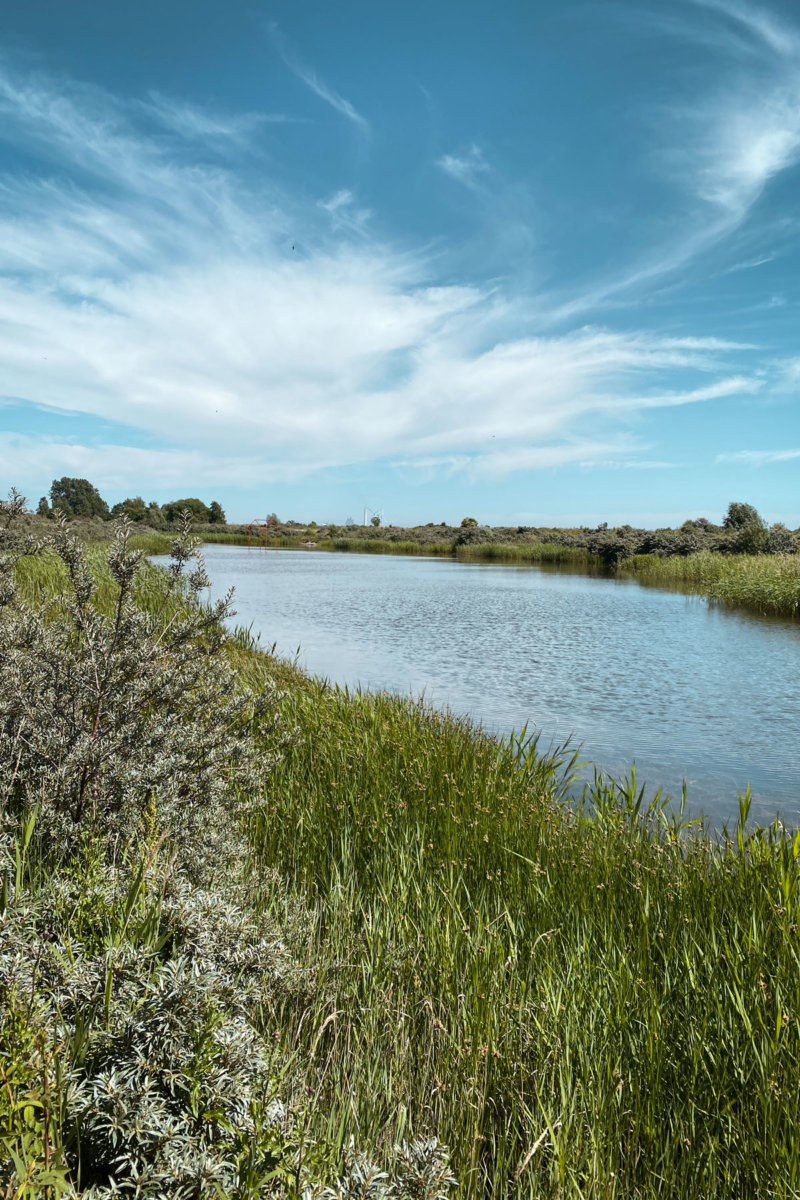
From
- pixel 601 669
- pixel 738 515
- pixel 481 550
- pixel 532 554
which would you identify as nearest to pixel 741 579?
pixel 601 669

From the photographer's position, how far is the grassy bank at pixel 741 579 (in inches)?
878

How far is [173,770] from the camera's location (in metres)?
3.31

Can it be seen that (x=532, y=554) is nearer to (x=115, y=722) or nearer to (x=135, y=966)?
(x=115, y=722)

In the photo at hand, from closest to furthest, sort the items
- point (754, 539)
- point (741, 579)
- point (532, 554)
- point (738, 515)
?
1. point (741, 579)
2. point (754, 539)
3. point (738, 515)
4. point (532, 554)

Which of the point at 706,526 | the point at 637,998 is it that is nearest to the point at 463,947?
the point at 637,998

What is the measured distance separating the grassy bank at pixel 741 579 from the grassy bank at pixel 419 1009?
20.6m

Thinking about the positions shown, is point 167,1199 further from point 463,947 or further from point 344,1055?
point 463,947

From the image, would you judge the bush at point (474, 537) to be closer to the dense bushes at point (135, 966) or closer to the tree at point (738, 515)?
the tree at point (738, 515)

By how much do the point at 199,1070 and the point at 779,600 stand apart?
2406cm

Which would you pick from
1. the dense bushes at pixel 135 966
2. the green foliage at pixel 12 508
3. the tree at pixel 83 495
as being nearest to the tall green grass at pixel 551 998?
the dense bushes at pixel 135 966

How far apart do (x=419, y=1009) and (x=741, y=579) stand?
2577 cm

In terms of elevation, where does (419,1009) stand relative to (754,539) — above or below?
below

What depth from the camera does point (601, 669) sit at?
1271 centimetres

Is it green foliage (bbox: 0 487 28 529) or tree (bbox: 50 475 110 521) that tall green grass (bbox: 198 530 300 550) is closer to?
tree (bbox: 50 475 110 521)
